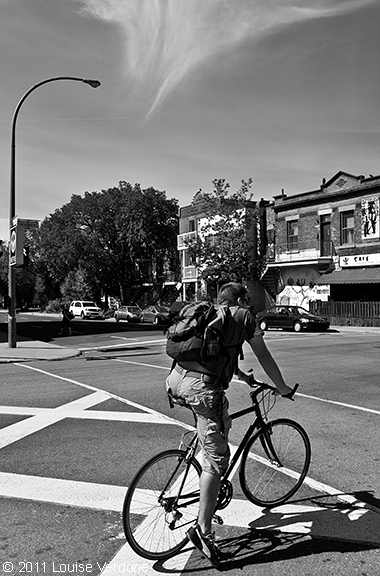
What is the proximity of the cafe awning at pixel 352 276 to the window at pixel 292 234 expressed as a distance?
13.3 feet

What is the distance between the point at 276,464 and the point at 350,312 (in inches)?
1210

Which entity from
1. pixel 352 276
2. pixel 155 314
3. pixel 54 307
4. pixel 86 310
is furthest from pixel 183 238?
pixel 54 307

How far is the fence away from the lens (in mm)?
32938

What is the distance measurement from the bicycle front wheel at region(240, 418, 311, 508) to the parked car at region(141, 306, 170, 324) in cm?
3473

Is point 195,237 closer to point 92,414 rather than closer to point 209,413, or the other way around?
point 92,414

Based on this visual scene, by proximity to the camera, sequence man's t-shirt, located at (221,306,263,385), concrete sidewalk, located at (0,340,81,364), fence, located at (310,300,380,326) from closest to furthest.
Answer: man's t-shirt, located at (221,306,263,385) < concrete sidewalk, located at (0,340,81,364) < fence, located at (310,300,380,326)

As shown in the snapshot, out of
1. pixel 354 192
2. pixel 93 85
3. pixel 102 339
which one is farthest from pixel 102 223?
pixel 93 85

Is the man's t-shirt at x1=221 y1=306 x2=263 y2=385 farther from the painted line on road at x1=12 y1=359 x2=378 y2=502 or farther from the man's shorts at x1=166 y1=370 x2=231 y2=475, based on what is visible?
the painted line on road at x1=12 y1=359 x2=378 y2=502

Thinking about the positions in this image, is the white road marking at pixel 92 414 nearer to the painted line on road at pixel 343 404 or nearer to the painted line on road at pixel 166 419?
the painted line on road at pixel 166 419

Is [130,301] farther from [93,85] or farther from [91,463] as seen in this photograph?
[91,463]

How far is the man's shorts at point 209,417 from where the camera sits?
375cm

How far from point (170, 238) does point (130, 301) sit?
8.20m

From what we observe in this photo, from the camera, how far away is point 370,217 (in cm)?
3472

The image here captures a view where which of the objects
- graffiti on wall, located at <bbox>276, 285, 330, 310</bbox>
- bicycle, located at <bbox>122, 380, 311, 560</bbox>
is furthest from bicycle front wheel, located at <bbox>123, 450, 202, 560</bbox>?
graffiti on wall, located at <bbox>276, 285, 330, 310</bbox>
